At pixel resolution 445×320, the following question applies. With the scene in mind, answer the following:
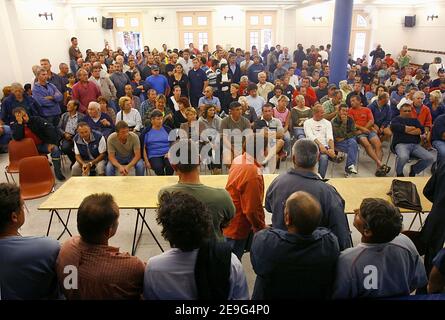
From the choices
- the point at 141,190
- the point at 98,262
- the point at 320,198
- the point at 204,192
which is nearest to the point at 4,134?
the point at 141,190

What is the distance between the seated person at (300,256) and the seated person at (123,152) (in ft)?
9.96

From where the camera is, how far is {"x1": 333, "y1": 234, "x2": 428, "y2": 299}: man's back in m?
1.56

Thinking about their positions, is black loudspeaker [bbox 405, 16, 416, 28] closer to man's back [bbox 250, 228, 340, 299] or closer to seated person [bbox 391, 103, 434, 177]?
seated person [bbox 391, 103, 434, 177]

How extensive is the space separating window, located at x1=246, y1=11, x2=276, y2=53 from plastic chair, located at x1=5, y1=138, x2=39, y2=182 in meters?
12.6

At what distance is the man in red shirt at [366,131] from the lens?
5.20 m

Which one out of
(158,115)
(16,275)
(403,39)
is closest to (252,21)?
(403,39)

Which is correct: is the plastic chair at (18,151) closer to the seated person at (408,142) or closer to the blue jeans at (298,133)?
the blue jeans at (298,133)

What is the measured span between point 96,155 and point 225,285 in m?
3.56

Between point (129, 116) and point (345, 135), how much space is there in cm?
330

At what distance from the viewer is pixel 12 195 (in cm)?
174

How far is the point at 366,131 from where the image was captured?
17.4ft

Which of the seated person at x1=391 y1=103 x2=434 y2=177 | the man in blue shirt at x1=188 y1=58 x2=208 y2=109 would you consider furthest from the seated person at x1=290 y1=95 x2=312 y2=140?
the man in blue shirt at x1=188 y1=58 x2=208 y2=109

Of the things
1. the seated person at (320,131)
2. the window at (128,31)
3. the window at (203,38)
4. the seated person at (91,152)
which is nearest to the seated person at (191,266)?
the seated person at (91,152)

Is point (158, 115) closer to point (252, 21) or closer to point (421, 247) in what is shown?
point (421, 247)
